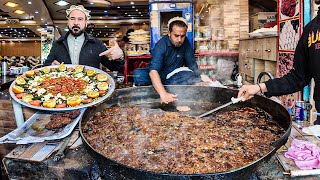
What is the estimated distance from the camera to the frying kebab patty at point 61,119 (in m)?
1.85

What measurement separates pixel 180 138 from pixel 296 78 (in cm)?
128

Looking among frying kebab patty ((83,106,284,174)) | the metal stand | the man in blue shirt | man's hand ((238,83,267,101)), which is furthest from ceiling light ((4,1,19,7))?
man's hand ((238,83,267,101))

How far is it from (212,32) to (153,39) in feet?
5.32

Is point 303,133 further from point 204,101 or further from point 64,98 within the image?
point 64,98

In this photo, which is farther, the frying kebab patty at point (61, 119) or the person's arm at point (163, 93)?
the person's arm at point (163, 93)

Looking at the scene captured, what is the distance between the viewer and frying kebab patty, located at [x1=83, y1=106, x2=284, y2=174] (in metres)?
1.33

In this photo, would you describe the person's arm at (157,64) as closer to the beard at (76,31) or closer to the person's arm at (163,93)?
the person's arm at (163,93)

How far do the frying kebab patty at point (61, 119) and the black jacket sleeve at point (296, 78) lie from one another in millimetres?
1518

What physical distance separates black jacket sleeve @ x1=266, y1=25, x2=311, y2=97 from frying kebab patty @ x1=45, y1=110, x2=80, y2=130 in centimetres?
152

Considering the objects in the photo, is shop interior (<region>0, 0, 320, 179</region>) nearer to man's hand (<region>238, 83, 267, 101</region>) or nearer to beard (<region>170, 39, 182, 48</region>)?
man's hand (<region>238, 83, 267, 101</region>)

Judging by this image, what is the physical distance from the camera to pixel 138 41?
22.4 ft

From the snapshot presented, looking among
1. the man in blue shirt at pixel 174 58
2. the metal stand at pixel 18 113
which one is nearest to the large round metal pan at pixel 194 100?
the man in blue shirt at pixel 174 58

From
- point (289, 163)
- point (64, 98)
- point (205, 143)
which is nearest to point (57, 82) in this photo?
point (64, 98)

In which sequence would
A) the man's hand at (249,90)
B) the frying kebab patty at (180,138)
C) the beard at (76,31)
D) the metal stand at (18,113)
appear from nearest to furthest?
the frying kebab patty at (180,138), the man's hand at (249,90), the metal stand at (18,113), the beard at (76,31)
